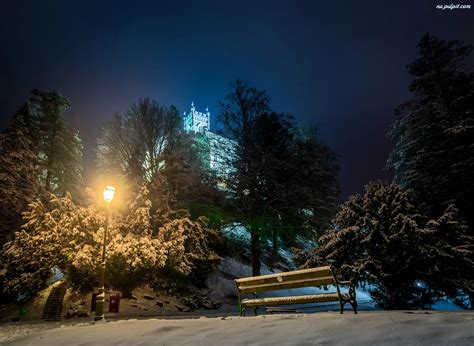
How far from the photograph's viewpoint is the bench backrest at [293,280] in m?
6.92

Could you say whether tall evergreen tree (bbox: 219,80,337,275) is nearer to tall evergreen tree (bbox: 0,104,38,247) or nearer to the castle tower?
tall evergreen tree (bbox: 0,104,38,247)

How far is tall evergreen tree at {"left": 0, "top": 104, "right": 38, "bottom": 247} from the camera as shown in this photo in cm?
1881

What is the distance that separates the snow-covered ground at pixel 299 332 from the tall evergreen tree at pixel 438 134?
386 inches

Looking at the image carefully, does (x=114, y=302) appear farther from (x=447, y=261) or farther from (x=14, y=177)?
(x=447, y=261)

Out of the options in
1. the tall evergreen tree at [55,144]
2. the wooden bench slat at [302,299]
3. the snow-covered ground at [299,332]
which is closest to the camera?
the snow-covered ground at [299,332]

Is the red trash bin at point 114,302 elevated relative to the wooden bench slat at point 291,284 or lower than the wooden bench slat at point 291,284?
lower

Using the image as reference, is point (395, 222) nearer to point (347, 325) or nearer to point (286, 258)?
point (347, 325)

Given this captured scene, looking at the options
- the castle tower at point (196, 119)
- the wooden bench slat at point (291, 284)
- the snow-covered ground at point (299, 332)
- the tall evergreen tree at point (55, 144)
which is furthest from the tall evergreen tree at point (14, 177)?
the castle tower at point (196, 119)

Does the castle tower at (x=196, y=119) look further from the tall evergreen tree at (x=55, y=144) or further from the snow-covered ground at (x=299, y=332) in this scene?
the snow-covered ground at (x=299, y=332)

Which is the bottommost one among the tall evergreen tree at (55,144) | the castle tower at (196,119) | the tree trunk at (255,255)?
the tree trunk at (255,255)

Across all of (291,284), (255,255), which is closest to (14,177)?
(255,255)

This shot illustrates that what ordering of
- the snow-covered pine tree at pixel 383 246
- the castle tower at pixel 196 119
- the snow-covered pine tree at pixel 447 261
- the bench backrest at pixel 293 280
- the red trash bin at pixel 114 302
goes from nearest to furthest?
the bench backrest at pixel 293 280, the snow-covered pine tree at pixel 447 261, the snow-covered pine tree at pixel 383 246, the red trash bin at pixel 114 302, the castle tower at pixel 196 119

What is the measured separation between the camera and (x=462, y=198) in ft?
47.4

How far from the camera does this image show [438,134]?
15.8 meters
